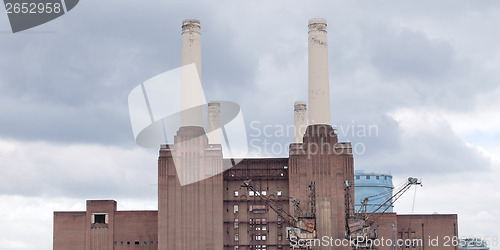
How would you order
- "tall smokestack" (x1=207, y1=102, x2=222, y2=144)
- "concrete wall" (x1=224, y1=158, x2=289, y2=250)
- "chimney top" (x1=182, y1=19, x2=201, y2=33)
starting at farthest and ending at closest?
"tall smokestack" (x1=207, y1=102, x2=222, y2=144), "concrete wall" (x1=224, y1=158, x2=289, y2=250), "chimney top" (x1=182, y1=19, x2=201, y2=33)

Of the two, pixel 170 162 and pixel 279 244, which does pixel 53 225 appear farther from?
pixel 279 244

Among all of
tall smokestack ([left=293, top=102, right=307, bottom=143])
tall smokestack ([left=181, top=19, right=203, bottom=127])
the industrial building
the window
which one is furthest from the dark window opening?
the industrial building

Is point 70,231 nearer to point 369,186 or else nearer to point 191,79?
point 191,79

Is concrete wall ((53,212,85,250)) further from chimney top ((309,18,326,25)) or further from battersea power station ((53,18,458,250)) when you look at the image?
chimney top ((309,18,326,25))

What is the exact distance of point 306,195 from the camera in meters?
97.0

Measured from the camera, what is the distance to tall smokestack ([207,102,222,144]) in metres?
120

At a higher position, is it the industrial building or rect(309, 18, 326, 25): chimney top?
rect(309, 18, 326, 25): chimney top

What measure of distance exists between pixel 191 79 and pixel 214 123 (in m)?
22.5

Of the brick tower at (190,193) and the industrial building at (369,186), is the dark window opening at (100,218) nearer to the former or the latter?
the brick tower at (190,193)

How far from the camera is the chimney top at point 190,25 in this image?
98.7 m

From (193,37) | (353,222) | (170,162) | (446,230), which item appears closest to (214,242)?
(170,162)

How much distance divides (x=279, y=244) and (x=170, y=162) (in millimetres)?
17824

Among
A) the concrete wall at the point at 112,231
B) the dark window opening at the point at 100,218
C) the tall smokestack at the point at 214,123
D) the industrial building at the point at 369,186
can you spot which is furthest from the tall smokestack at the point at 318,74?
the industrial building at the point at 369,186

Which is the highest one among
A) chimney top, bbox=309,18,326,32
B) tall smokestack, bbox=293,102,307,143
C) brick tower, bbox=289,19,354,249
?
chimney top, bbox=309,18,326,32
